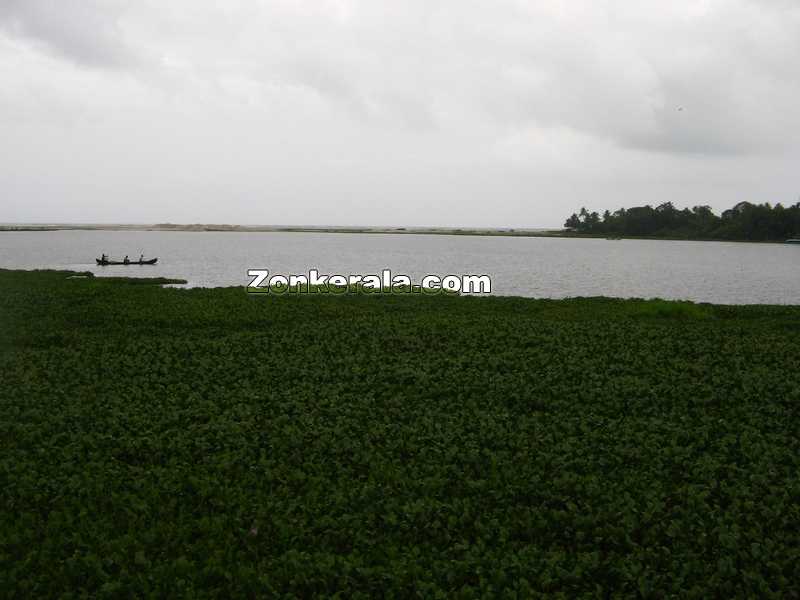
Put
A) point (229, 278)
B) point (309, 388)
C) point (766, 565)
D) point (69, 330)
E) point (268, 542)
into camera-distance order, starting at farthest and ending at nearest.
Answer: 1. point (229, 278)
2. point (69, 330)
3. point (309, 388)
4. point (268, 542)
5. point (766, 565)

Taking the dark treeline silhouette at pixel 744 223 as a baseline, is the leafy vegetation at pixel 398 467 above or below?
below

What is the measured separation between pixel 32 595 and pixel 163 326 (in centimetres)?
1893

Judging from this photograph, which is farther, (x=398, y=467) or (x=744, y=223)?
(x=744, y=223)

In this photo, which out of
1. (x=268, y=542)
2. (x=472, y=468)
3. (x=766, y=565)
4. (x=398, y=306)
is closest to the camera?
(x=766, y=565)

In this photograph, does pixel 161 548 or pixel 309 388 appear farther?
pixel 309 388

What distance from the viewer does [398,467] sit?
11211mm

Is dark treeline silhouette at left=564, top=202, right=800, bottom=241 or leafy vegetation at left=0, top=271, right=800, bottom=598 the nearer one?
leafy vegetation at left=0, top=271, right=800, bottom=598

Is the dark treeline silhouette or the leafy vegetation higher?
the dark treeline silhouette

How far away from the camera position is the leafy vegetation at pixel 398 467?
8117 millimetres

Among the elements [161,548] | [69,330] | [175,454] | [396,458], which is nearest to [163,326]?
[69,330]

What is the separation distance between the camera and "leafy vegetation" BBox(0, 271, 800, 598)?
26.6 feet

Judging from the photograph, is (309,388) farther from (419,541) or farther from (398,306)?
(398,306)

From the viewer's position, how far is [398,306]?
1292 inches

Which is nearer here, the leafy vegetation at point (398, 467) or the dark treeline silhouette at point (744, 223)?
the leafy vegetation at point (398, 467)
